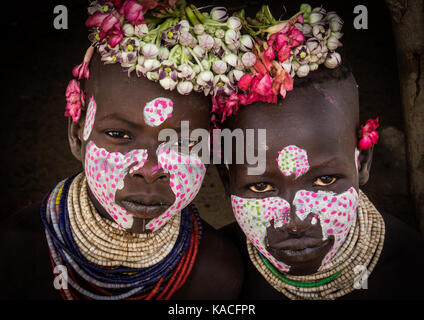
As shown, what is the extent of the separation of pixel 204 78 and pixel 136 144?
1.49 feet

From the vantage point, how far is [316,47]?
225 cm

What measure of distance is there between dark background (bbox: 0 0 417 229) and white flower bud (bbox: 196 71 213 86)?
5.48ft

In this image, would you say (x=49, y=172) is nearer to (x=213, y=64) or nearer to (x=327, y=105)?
(x=213, y=64)

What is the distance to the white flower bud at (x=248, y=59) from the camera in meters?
2.21

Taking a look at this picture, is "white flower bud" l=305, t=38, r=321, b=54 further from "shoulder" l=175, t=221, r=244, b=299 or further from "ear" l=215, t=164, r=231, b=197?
"shoulder" l=175, t=221, r=244, b=299

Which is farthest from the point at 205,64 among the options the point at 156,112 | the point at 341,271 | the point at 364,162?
the point at 341,271

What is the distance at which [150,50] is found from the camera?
2.10m

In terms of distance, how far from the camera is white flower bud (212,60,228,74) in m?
2.17

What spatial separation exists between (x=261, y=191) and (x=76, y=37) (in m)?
2.22

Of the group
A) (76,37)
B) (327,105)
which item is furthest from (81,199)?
(76,37)

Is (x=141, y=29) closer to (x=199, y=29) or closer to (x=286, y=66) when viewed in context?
(x=199, y=29)

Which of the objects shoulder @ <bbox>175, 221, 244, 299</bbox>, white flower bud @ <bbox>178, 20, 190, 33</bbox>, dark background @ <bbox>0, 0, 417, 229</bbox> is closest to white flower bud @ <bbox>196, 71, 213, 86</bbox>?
white flower bud @ <bbox>178, 20, 190, 33</bbox>
